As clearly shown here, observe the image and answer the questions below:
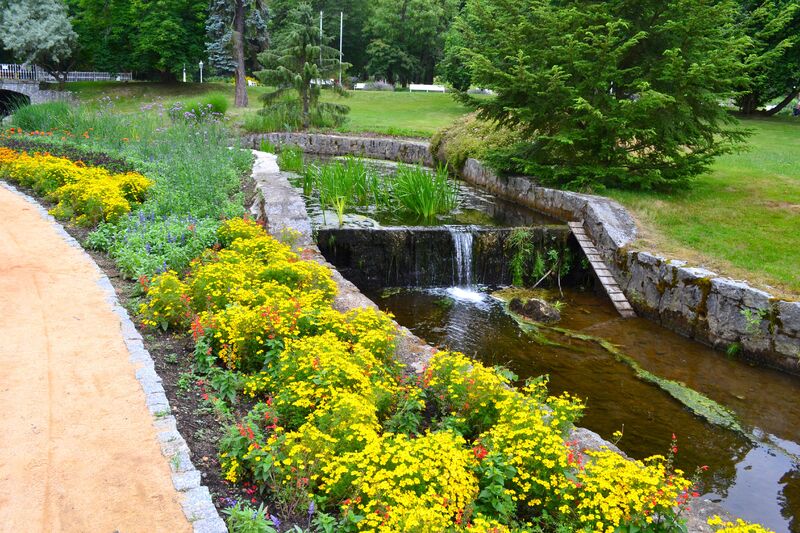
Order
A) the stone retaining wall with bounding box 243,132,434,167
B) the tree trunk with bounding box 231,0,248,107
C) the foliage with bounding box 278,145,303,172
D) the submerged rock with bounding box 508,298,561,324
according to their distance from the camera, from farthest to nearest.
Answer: the tree trunk with bounding box 231,0,248,107 → the stone retaining wall with bounding box 243,132,434,167 → the foliage with bounding box 278,145,303,172 → the submerged rock with bounding box 508,298,561,324

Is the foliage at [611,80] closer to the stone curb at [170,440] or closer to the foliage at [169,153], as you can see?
the foliage at [169,153]

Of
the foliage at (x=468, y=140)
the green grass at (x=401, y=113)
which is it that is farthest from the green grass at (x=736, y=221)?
the green grass at (x=401, y=113)

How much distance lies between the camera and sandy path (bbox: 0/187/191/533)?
10.8 ft

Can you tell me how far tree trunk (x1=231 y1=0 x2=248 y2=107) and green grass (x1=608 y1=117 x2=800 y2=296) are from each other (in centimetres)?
2310

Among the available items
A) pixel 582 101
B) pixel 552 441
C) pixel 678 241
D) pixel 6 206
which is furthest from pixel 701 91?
pixel 6 206

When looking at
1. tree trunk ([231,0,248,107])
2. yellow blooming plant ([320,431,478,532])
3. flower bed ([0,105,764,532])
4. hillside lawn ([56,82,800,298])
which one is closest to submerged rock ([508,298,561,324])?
hillside lawn ([56,82,800,298])

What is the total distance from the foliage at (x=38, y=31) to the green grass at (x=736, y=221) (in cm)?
3636

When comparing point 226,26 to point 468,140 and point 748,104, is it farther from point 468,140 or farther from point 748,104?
point 748,104

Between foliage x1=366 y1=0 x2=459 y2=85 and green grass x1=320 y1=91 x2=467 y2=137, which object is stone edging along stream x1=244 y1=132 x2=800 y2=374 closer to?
green grass x1=320 y1=91 x2=467 y2=137

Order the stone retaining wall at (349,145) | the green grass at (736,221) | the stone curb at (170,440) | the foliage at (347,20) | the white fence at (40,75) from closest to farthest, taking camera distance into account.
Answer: the stone curb at (170,440) < the green grass at (736,221) < the stone retaining wall at (349,145) < the white fence at (40,75) < the foliage at (347,20)

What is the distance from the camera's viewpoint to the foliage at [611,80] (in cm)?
1091

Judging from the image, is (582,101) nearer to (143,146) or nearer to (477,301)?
(477,301)

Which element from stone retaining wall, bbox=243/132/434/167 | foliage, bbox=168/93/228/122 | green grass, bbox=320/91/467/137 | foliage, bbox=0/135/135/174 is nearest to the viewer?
foliage, bbox=0/135/135/174

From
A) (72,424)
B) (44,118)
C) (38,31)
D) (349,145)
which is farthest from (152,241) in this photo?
(38,31)
